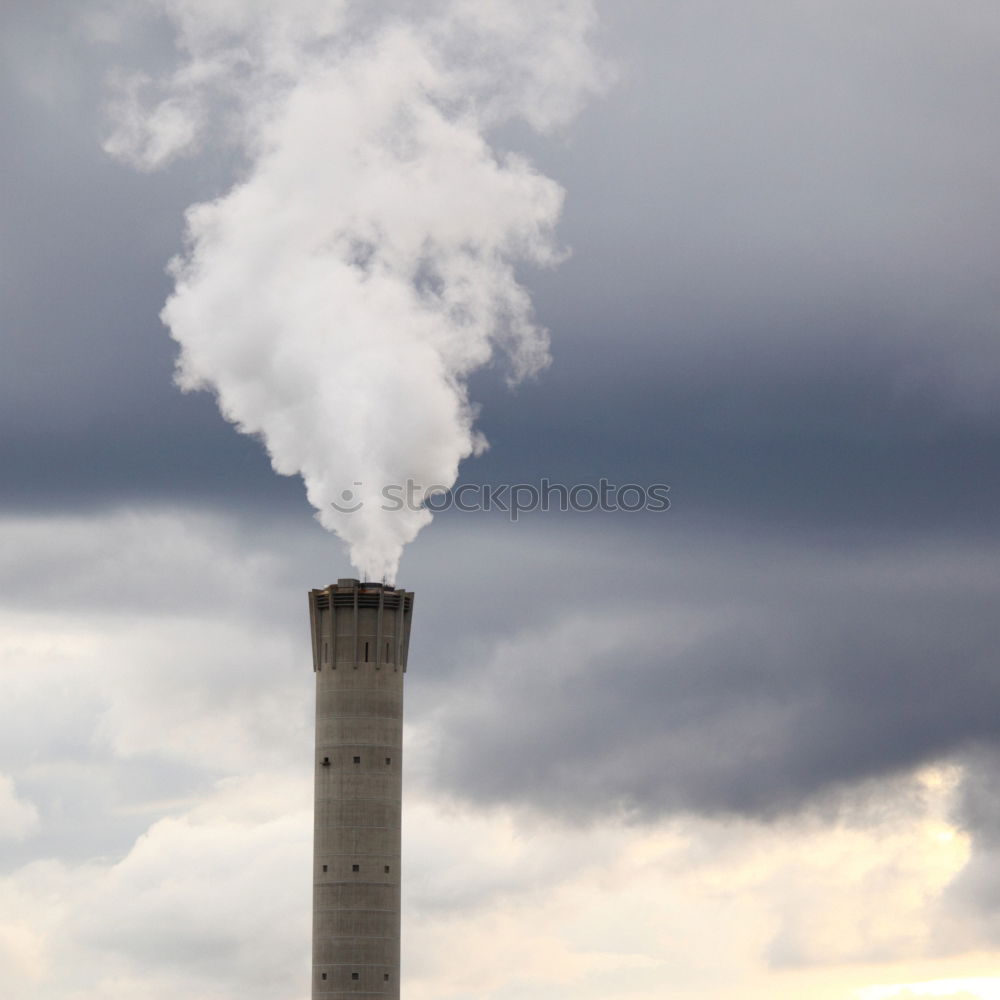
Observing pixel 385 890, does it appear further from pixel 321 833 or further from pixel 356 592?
pixel 356 592

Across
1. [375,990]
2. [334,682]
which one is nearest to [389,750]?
[334,682]

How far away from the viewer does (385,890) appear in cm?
16688

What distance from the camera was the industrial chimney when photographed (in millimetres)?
165875

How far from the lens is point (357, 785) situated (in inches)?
6619

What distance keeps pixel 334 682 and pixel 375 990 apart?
21.3 metres

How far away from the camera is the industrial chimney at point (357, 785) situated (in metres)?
166

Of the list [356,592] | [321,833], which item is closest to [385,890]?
[321,833]

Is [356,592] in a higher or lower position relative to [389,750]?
higher

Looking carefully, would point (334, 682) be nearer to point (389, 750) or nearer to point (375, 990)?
point (389, 750)

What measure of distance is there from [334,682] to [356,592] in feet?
21.4

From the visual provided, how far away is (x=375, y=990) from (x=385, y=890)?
22.2ft

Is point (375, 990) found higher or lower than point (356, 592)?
lower

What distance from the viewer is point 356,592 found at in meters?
171

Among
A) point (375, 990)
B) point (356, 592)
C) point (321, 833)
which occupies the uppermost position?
point (356, 592)
